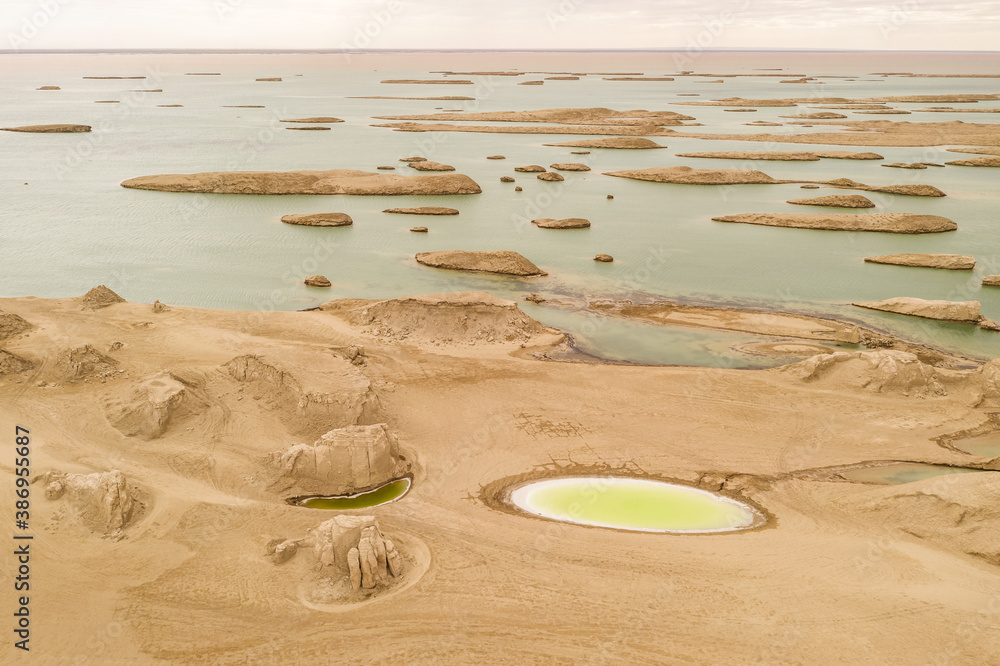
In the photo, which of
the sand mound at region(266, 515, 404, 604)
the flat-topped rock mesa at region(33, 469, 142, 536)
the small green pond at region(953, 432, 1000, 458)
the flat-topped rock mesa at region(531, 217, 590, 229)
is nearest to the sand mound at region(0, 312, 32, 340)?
the flat-topped rock mesa at region(33, 469, 142, 536)

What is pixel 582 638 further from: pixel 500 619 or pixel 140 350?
pixel 140 350

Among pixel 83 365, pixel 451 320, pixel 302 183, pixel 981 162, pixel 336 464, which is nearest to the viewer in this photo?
pixel 336 464

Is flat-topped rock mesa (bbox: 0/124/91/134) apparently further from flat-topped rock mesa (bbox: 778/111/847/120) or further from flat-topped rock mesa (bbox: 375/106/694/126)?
flat-topped rock mesa (bbox: 778/111/847/120)

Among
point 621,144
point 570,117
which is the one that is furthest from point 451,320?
point 570,117

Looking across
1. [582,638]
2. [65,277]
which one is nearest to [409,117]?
[65,277]

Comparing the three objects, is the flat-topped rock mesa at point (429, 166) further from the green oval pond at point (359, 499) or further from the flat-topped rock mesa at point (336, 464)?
the green oval pond at point (359, 499)

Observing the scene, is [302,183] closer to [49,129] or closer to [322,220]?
[322,220]

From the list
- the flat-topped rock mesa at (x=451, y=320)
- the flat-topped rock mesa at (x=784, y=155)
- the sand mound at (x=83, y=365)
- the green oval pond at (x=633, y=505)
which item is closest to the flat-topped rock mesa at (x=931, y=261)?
the flat-topped rock mesa at (x=451, y=320)
